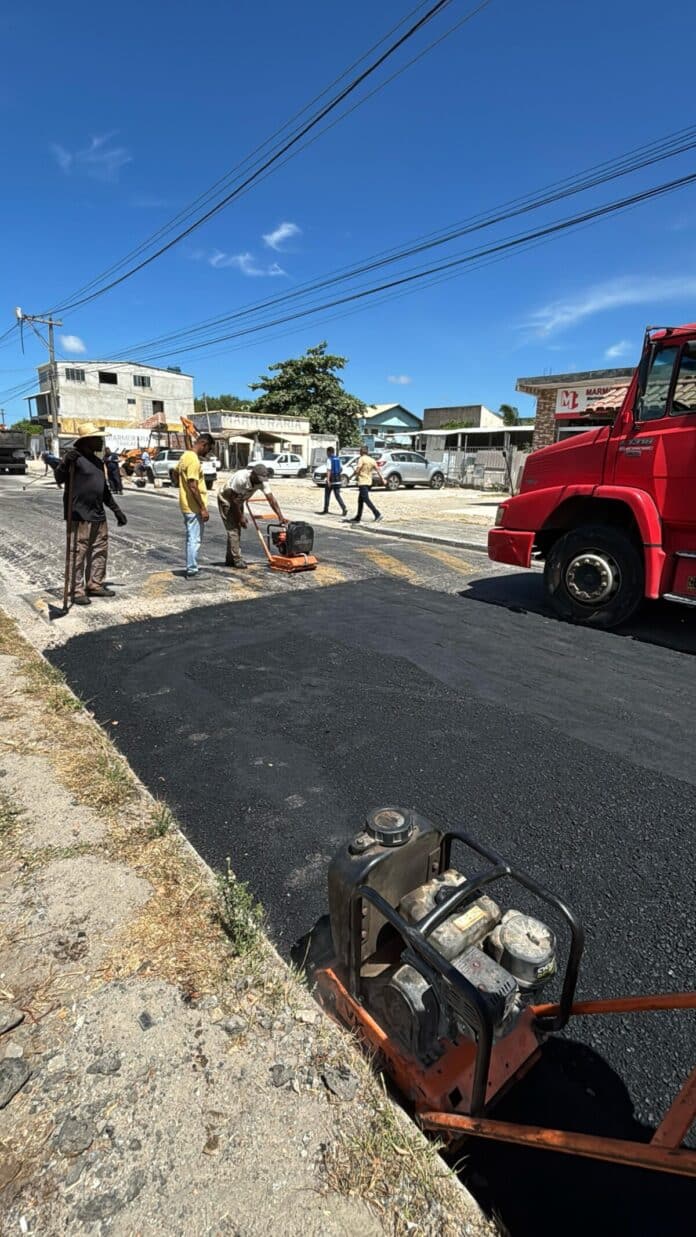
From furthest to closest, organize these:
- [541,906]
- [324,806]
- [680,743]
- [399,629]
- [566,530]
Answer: [566,530], [399,629], [680,743], [324,806], [541,906]

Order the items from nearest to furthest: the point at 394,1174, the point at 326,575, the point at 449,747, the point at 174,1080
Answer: the point at 394,1174 < the point at 174,1080 < the point at 449,747 < the point at 326,575

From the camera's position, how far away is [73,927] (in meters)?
2.26

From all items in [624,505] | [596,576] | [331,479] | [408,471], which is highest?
[408,471]

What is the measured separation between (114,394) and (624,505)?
205 ft

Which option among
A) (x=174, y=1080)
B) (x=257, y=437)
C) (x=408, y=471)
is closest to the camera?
(x=174, y=1080)

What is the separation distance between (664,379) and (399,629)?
342cm

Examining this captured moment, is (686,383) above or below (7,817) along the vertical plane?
above

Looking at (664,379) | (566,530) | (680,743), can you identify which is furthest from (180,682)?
(664,379)

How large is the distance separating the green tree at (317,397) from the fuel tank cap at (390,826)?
50.7 metres

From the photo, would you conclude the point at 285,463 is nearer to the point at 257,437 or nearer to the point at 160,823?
the point at 257,437

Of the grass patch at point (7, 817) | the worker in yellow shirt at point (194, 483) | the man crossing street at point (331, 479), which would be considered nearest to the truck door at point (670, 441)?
the worker in yellow shirt at point (194, 483)

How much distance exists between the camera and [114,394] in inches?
2314

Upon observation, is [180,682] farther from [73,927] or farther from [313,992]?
[313,992]

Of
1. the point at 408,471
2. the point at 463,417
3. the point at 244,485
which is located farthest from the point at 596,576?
the point at 463,417
